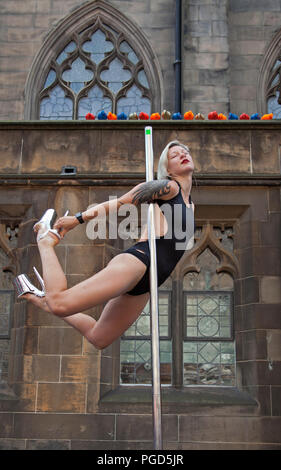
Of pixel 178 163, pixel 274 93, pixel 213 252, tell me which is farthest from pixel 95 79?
pixel 178 163

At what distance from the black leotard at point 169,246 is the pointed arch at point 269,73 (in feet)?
27.2

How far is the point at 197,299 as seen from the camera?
7.08 m

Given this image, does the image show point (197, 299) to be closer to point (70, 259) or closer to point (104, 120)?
point (70, 259)

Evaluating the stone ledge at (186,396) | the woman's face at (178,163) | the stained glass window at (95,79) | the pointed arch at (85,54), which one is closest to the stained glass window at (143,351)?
the stone ledge at (186,396)

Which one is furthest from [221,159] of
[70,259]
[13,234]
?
[13,234]

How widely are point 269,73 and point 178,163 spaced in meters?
8.60

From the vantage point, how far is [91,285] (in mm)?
3318

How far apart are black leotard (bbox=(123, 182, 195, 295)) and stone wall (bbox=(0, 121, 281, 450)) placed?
3.06m

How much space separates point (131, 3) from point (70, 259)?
7257mm

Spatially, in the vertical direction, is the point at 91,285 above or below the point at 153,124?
below

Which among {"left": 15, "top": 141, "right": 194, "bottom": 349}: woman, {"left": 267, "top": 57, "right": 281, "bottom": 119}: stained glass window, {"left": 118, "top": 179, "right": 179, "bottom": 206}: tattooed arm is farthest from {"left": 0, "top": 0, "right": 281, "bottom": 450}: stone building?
{"left": 267, "top": 57, "right": 281, "bottom": 119}: stained glass window

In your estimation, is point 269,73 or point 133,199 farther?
point 269,73

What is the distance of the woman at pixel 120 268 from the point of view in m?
3.32

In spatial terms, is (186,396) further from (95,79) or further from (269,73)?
(269,73)
